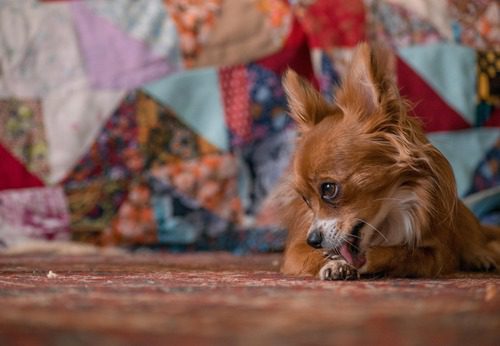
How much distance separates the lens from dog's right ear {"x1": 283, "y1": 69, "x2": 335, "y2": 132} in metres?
2.26

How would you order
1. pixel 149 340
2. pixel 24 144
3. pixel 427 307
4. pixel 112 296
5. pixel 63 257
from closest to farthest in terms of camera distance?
1. pixel 149 340
2. pixel 427 307
3. pixel 112 296
4. pixel 63 257
5. pixel 24 144

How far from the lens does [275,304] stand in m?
1.24

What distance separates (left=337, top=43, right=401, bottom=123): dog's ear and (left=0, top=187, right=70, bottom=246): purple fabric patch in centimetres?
161

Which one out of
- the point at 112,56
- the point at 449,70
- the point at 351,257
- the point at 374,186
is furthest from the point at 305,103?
the point at 112,56

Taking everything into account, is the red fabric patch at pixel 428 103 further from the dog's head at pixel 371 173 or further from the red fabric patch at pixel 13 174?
the red fabric patch at pixel 13 174

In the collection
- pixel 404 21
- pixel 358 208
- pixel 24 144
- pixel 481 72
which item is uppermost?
pixel 404 21

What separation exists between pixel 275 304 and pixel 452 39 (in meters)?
2.49

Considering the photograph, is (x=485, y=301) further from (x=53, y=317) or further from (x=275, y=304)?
(x=53, y=317)

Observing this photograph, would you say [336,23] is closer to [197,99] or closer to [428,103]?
[428,103]

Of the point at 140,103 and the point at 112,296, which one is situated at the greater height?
the point at 140,103

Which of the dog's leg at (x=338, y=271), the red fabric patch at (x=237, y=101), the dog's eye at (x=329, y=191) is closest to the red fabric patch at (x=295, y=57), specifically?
the red fabric patch at (x=237, y=101)

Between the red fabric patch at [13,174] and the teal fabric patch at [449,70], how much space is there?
1671 millimetres

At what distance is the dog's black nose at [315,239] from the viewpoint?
1.99 m

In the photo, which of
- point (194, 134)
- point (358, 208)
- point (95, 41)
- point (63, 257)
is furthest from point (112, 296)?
point (95, 41)
